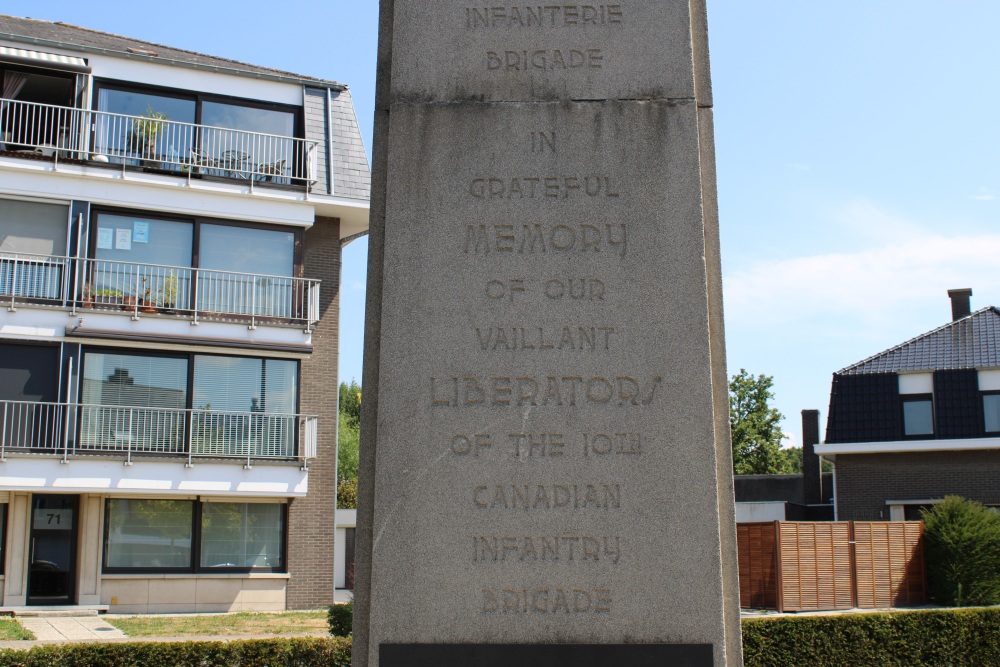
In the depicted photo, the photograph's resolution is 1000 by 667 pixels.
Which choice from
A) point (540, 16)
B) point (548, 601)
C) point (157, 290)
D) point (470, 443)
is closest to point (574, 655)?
point (548, 601)

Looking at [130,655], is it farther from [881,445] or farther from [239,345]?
[881,445]

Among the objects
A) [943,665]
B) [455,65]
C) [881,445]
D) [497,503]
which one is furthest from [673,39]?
[881,445]

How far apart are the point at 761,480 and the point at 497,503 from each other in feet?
165

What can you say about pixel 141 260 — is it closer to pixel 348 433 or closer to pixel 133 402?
pixel 133 402

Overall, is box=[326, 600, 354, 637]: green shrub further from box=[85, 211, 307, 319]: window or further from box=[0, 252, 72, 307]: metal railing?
box=[0, 252, 72, 307]: metal railing

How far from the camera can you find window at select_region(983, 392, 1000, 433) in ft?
110

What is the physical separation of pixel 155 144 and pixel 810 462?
3269 centimetres

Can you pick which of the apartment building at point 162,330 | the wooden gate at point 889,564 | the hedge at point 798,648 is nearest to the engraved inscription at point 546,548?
the hedge at point 798,648

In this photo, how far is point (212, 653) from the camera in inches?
595

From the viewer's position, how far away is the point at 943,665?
18953 mm

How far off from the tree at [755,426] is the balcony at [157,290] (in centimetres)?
4362

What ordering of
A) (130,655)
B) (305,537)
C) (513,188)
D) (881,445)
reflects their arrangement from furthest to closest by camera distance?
(881,445) < (305,537) < (130,655) < (513,188)

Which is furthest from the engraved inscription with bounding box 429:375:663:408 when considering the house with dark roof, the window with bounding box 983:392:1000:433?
the window with bounding box 983:392:1000:433

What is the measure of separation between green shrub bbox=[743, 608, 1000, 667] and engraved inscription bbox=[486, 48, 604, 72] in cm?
1334
